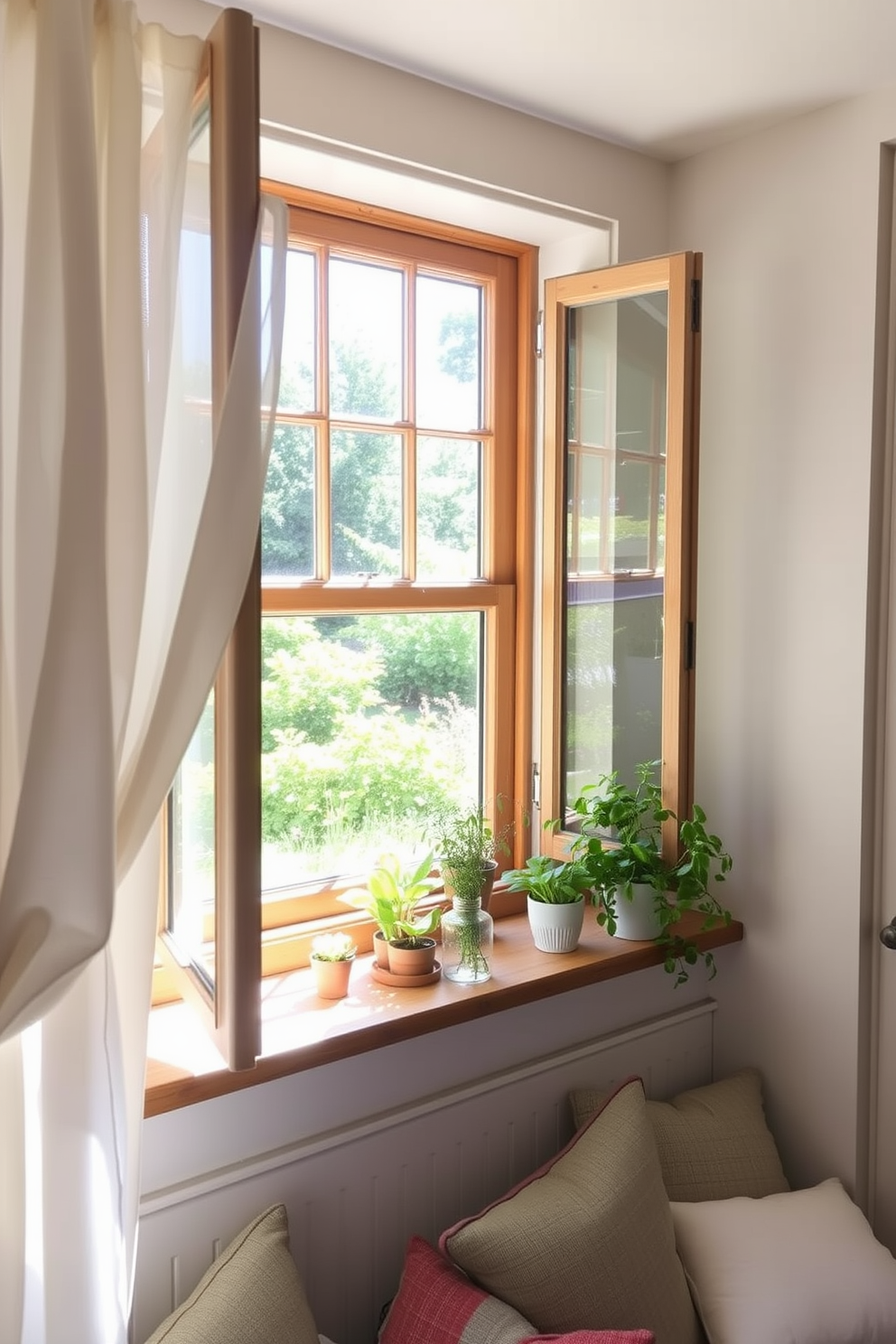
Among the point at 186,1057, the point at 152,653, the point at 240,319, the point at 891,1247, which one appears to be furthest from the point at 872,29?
the point at 891,1247

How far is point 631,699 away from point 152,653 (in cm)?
127

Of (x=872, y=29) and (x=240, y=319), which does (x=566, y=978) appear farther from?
(x=872, y=29)

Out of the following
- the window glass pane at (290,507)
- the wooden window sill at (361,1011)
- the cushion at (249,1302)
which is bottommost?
the cushion at (249,1302)

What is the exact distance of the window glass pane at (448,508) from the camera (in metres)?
2.39

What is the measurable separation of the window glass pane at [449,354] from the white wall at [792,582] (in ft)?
1.69

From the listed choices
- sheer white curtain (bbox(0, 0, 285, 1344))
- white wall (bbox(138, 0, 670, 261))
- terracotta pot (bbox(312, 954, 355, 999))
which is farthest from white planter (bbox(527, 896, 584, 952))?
white wall (bbox(138, 0, 670, 261))

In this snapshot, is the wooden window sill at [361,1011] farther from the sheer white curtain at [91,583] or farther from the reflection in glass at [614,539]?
the reflection in glass at [614,539]

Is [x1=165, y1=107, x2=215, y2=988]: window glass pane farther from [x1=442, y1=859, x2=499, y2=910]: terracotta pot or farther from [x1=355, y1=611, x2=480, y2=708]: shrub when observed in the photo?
[x1=355, y1=611, x2=480, y2=708]: shrub

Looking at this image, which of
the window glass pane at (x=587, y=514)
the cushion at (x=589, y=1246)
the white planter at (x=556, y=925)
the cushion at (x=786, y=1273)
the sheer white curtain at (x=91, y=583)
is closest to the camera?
the sheer white curtain at (x=91, y=583)

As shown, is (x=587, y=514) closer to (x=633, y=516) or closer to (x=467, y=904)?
(x=633, y=516)

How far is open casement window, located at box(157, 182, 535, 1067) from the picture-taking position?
2172 mm

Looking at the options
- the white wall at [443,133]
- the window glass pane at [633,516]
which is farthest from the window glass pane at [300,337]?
the window glass pane at [633,516]

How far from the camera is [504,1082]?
208 cm

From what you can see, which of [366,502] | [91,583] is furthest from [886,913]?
[91,583]
